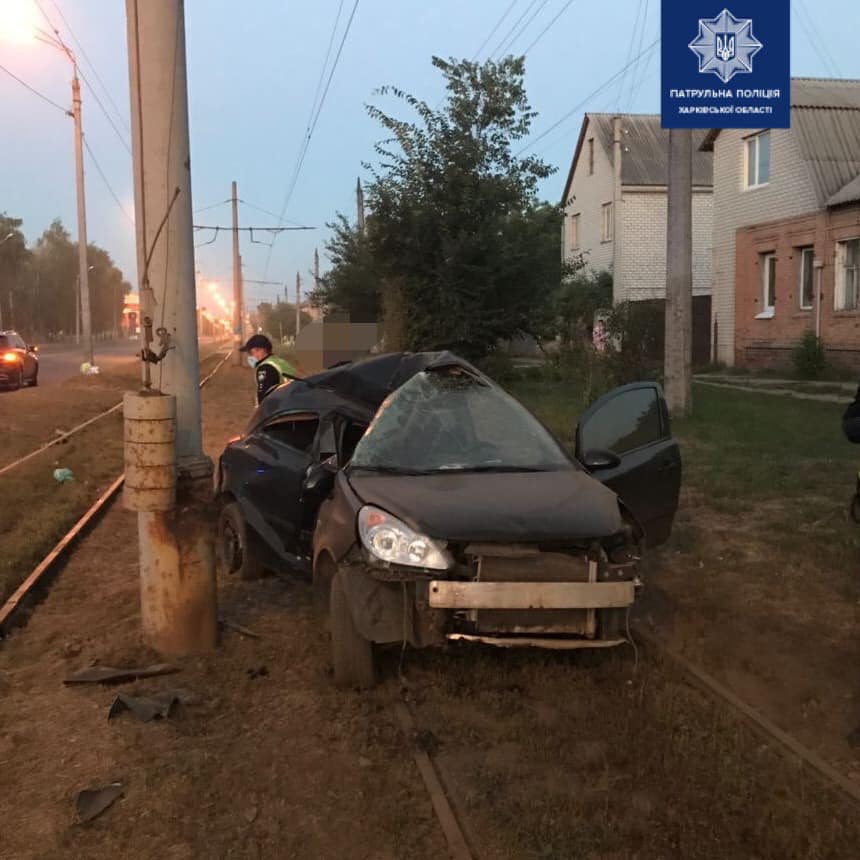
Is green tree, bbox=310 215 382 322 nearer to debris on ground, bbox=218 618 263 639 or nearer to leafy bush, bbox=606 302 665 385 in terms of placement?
leafy bush, bbox=606 302 665 385

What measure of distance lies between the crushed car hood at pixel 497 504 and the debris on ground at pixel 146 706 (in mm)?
1310

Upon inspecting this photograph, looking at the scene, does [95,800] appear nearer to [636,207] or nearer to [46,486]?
[46,486]

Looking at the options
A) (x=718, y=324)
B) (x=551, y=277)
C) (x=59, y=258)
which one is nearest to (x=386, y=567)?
(x=551, y=277)

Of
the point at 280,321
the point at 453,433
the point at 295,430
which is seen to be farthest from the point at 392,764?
the point at 280,321

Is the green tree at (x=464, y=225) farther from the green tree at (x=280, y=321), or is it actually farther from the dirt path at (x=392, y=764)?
the green tree at (x=280, y=321)

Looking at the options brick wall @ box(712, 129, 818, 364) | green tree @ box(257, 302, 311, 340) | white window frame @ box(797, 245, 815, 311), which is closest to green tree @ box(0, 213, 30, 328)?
green tree @ box(257, 302, 311, 340)

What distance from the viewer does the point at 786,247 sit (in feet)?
79.4

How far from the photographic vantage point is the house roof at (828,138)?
22906 mm

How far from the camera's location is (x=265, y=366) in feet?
25.4

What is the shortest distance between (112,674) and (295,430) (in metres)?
2.12

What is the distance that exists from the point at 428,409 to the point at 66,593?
9.91 ft

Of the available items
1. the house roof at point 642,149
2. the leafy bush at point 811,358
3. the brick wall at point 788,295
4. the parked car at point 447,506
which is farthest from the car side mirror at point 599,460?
the house roof at point 642,149

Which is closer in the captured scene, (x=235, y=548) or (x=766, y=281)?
(x=235, y=548)

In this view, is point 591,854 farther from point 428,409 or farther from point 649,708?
point 428,409
